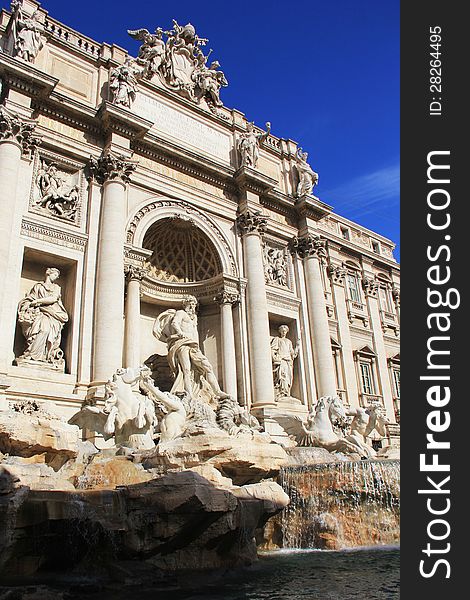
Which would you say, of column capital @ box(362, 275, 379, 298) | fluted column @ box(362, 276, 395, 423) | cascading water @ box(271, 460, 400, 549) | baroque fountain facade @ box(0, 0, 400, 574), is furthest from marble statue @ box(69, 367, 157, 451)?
column capital @ box(362, 275, 379, 298)

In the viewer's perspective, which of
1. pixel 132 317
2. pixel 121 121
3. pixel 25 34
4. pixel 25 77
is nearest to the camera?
pixel 25 77

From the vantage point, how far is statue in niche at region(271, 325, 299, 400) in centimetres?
1994

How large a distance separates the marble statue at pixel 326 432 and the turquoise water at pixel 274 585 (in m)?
6.47

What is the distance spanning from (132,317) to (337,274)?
42.5 ft

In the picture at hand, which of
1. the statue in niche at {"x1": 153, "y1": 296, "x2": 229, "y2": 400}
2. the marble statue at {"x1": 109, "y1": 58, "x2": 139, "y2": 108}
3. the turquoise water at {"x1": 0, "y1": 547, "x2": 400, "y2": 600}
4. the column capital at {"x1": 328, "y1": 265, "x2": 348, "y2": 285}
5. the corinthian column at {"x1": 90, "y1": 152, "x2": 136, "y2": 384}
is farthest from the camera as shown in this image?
the column capital at {"x1": 328, "y1": 265, "x2": 348, "y2": 285}

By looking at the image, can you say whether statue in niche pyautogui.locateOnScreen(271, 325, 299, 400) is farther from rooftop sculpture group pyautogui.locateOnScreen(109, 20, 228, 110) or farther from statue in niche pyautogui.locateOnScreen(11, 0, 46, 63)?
statue in niche pyautogui.locateOnScreen(11, 0, 46, 63)

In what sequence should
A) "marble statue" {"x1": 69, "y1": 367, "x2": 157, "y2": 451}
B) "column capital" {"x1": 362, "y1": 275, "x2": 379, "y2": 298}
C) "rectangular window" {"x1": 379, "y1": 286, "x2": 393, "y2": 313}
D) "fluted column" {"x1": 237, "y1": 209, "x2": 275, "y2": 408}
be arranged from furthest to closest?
"rectangular window" {"x1": 379, "y1": 286, "x2": 393, "y2": 313}, "column capital" {"x1": 362, "y1": 275, "x2": 379, "y2": 298}, "fluted column" {"x1": 237, "y1": 209, "x2": 275, "y2": 408}, "marble statue" {"x1": 69, "y1": 367, "x2": 157, "y2": 451}

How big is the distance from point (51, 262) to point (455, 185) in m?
13.2

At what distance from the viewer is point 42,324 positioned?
47.4 ft

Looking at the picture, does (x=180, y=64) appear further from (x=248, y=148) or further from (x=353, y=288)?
(x=353, y=288)

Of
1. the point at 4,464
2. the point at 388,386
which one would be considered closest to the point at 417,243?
the point at 4,464

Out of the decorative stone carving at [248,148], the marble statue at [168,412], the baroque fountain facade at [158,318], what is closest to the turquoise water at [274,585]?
the baroque fountain facade at [158,318]

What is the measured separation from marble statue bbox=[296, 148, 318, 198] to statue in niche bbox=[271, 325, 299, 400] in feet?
21.1

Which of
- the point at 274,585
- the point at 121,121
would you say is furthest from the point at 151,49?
the point at 274,585
